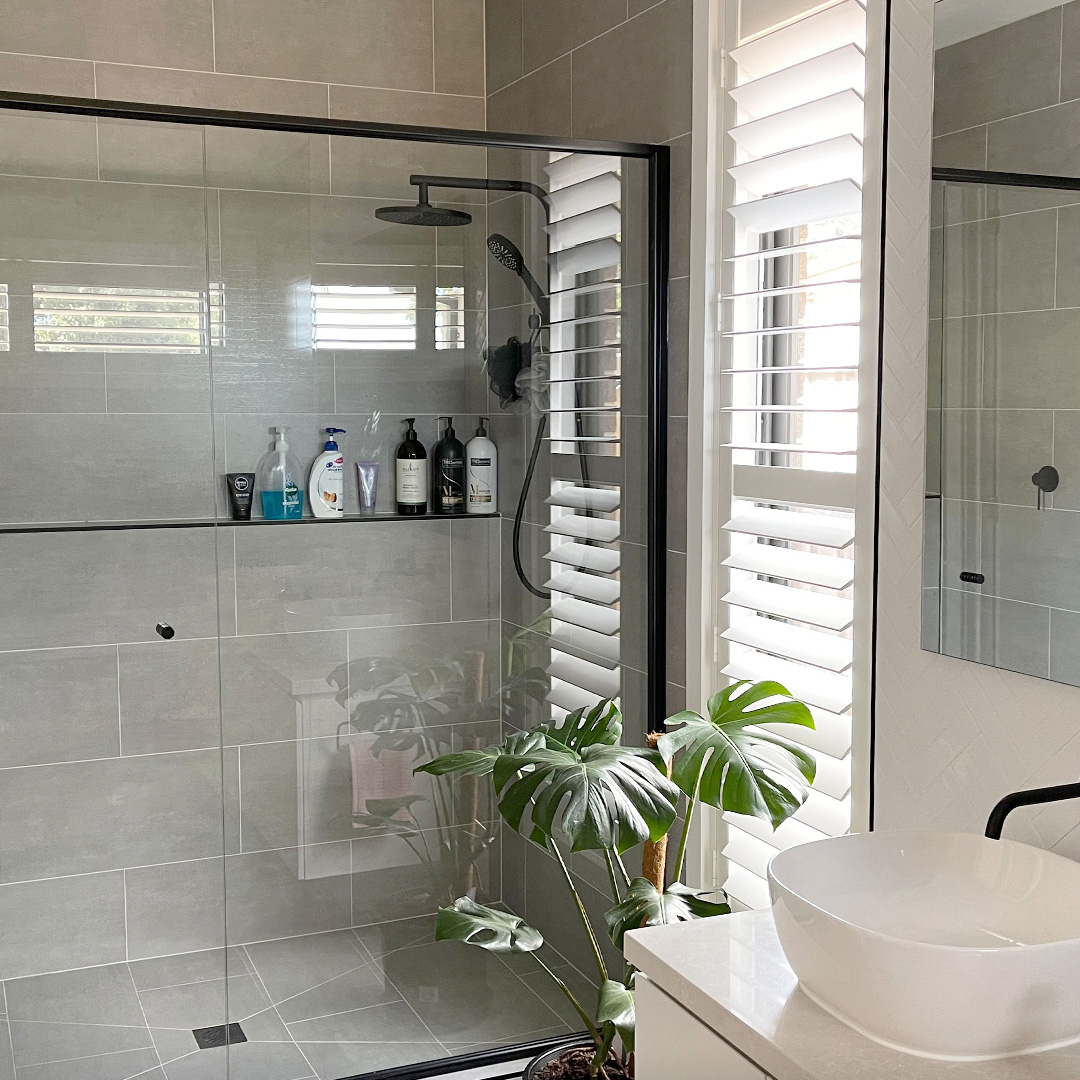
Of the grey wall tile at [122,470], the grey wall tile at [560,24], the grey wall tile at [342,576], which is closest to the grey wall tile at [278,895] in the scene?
the grey wall tile at [342,576]

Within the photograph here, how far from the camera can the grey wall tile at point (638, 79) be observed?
86.4 inches

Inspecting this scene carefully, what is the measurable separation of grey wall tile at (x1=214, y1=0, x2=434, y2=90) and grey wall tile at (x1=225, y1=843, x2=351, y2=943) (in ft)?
6.41

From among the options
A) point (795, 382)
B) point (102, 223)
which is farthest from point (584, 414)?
point (102, 223)

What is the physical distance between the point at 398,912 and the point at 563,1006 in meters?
0.42

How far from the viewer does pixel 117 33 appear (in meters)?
2.75

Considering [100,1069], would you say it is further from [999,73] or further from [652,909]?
[999,73]

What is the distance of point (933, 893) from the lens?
128 centimetres

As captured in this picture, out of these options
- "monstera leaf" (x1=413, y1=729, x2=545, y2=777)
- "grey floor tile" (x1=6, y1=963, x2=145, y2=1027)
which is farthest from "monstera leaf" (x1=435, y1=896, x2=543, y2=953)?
"grey floor tile" (x1=6, y1=963, x2=145, y2=1027)

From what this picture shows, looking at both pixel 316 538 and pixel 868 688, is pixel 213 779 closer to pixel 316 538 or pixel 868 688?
pixel 316 538

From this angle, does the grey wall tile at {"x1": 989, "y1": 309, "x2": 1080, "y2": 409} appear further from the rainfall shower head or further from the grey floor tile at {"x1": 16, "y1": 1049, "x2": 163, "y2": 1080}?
the grey floor tile at {"x1": 16, "y1": 1049, "x2": 163, "y2": 1080}

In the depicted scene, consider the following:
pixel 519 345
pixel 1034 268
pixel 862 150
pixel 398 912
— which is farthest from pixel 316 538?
pixel 1034 268

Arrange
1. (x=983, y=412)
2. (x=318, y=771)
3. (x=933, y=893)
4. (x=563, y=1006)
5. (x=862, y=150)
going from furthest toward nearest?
1. (x=563, y=1006)
2. (x=318, y=771)
3. (x=862, y=150)
4. (x=983, y=412)
5. (x=933, y=893)

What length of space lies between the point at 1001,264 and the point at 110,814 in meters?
1.81

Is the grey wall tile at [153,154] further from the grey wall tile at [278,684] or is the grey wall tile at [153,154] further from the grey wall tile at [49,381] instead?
the grey wall tile at [278,684]
